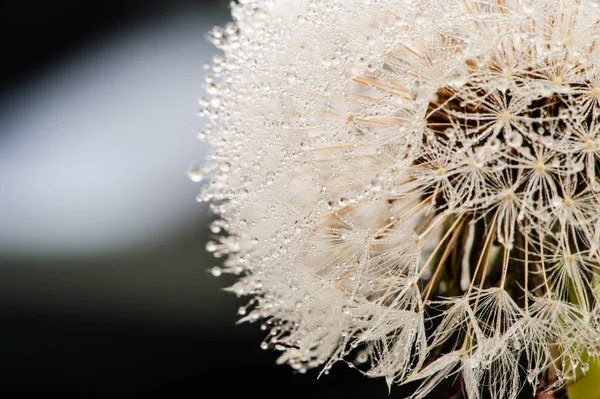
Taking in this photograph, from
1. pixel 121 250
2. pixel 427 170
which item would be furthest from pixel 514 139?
pixel 121 250

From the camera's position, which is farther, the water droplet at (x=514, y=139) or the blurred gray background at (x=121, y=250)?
the blurred gray background at (x=121, y=250)

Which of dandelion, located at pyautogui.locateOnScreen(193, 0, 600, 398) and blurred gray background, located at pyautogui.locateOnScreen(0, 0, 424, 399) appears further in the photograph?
blurred gray background, located at pyautogui.locateOnScreen(0, 0, 424, 399)

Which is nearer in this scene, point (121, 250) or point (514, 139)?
point (514, 139)

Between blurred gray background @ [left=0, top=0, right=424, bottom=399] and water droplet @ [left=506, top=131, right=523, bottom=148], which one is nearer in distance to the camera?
water droplet @ [left=506, top=131, right=523, bottom=148]

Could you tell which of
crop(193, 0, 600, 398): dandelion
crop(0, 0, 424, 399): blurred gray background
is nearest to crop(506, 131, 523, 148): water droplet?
crop(193, 0, 600, 398): dandelion

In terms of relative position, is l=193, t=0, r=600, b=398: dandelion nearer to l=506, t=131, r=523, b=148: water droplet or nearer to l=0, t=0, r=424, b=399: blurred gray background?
l=506, t=131, r=523, b=148: water droplet

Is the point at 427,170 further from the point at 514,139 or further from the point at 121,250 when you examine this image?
the point at 121,250

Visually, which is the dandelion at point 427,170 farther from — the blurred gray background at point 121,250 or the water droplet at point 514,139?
the blurred gray background at point 121,250

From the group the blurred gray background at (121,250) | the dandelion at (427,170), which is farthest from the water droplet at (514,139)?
the blurred gray background at (121,250)
